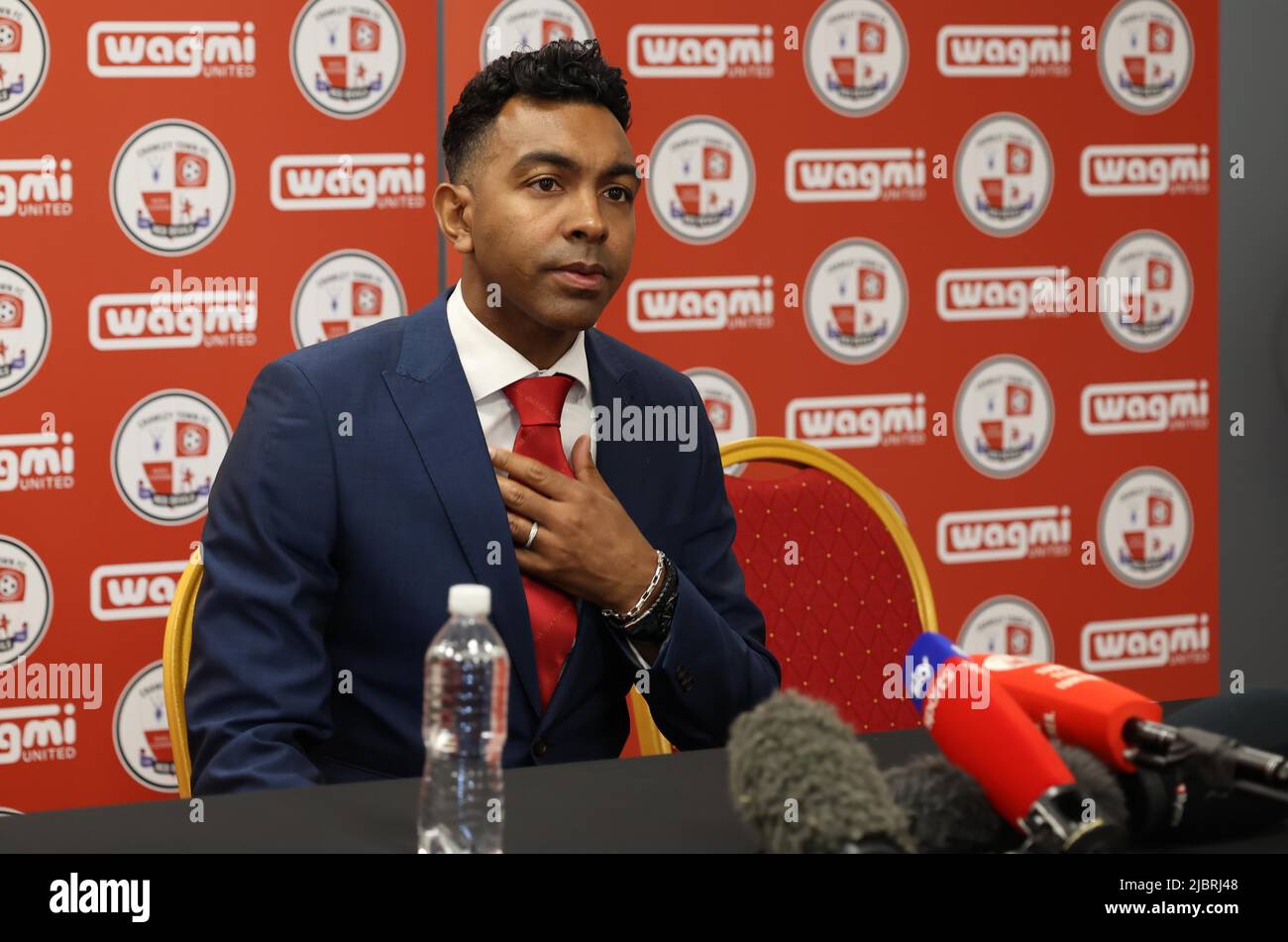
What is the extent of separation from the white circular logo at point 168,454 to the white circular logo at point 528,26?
1039 mm

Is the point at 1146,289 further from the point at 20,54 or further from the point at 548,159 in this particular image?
the point at 20,54

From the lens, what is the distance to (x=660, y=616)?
1.81 meters

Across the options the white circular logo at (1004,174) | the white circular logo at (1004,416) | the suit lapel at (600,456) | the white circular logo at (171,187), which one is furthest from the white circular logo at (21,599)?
the white circular logo at (1004,174)

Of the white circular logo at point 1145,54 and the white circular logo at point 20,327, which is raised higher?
the white circular logo at point 1145,54

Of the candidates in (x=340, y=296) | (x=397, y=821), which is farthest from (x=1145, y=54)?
(x=397, y=821)

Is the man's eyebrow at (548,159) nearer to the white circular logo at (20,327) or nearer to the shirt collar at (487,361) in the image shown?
the shirt collar at (487,361)

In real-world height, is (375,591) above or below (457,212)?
below

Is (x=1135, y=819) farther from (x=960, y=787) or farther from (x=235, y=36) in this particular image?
(x=235, y=36)

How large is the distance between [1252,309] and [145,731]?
3123 mm

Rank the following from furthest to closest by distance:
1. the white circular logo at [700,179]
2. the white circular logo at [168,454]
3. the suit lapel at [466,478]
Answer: the white circular logo at [700,179] → the white circular logo at [168,454] → the suit lapel at [466,478]

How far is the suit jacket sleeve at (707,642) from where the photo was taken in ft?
5.94

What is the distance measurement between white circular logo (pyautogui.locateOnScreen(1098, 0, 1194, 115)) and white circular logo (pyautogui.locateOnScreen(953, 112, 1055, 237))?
0.29m

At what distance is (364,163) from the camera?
10.9 feet

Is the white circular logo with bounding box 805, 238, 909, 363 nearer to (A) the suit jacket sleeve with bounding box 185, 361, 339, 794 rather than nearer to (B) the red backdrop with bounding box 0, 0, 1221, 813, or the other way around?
(B) the red backdrop with bounding box 0, 0, 1221, 813
